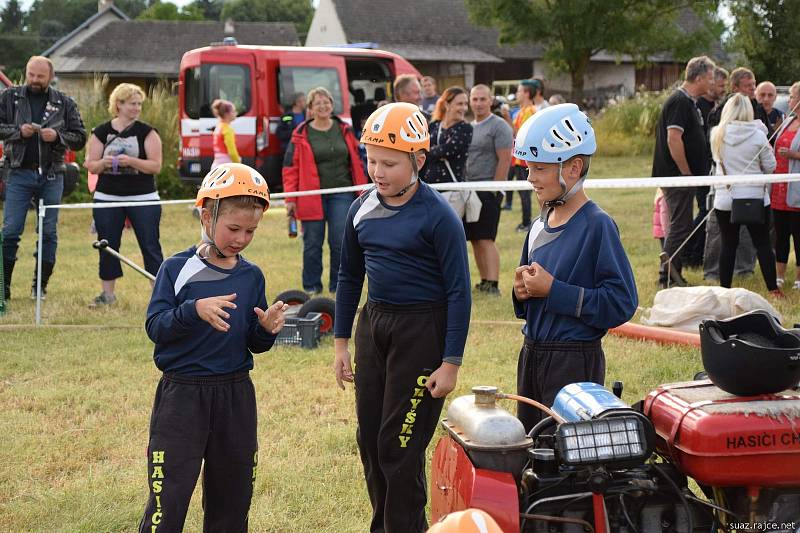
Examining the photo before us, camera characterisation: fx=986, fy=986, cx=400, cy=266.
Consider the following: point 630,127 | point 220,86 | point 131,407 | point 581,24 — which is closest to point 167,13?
point 581,24

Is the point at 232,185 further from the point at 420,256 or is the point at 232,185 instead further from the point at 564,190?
the point at 564,190

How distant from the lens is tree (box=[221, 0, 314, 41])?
102062mm

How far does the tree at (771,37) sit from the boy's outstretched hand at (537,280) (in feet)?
96.4

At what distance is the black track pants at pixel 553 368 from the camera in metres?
3.72

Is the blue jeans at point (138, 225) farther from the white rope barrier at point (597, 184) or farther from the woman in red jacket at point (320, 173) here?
the woman in red jacket at point (320, 173)

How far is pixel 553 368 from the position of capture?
374 centimetres

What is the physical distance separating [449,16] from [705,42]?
49.4 ft

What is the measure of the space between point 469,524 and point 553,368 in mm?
1158

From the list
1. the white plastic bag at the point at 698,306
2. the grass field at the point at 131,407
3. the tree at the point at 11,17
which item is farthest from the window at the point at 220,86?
the tree at the point at 11,17

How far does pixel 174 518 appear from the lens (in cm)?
362

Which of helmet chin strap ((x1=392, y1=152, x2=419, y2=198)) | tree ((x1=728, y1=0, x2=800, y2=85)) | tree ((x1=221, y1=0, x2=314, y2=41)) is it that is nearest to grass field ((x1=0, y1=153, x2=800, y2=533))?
helmet chin strap ((x1=392, y1=152, x2=419, y2=198))

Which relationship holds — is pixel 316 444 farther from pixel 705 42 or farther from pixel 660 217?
pixel 705 42

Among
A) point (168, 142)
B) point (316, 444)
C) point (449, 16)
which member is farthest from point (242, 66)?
point (449, 16)

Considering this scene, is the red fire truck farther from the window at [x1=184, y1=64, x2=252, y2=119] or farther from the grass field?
the grass field
